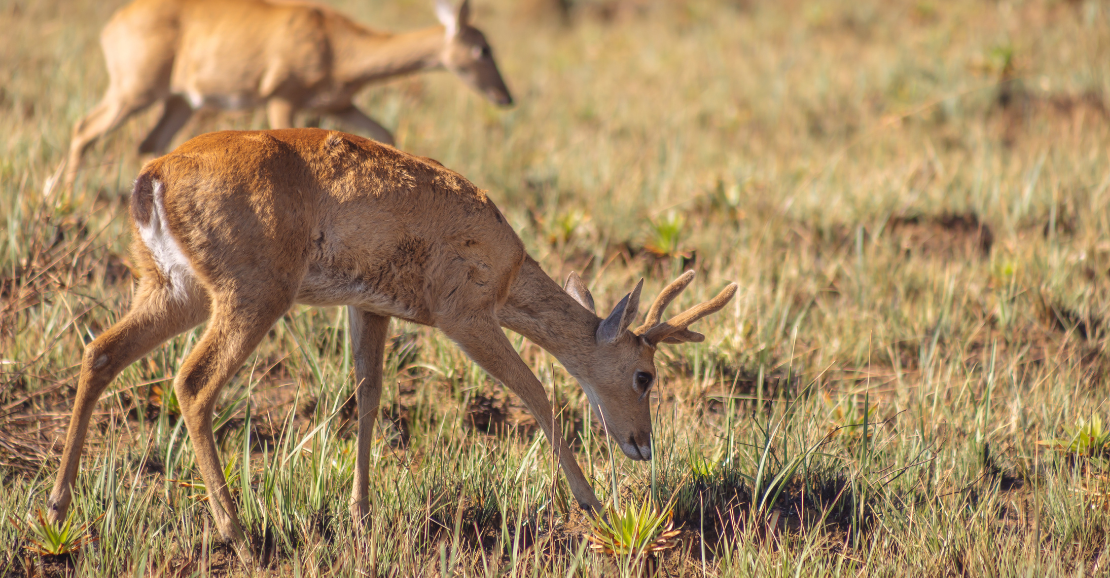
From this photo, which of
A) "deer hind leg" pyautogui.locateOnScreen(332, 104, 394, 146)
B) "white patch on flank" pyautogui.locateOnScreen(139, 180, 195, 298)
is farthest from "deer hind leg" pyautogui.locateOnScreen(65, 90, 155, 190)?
"white patch on flank" pyautogui.locateOnScreen(139, 180, 195, 298)

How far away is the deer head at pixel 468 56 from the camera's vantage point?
338 inches

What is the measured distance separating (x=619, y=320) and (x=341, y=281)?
1325mm

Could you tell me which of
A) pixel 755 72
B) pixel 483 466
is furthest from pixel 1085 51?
pixel 483 466

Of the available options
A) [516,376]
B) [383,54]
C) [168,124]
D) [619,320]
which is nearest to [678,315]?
[619,320]

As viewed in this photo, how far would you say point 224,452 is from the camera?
4.29 m

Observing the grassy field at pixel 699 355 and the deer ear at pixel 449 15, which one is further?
the deer ear at pixel 449 15

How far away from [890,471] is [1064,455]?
3.15 ft

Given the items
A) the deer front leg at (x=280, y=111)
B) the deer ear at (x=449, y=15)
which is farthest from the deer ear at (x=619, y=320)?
the deer ear at (x=449, y=15)

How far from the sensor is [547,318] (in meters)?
4.32

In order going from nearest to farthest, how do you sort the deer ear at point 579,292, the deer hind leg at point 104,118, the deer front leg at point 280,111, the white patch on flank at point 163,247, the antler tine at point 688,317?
the white patch on flank at point 163,247 < the antler tine at point 688,317 < the deer ear at point 579,292 < the deer hind leg at point 104,118 < the deer front leg at point 280,111

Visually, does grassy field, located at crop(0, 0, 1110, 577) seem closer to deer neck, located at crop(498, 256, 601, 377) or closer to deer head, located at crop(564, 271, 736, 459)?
deer head, located at crop(564, 271, 736, 459)

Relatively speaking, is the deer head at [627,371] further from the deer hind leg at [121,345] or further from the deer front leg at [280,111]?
the deer front leg at [280,111]

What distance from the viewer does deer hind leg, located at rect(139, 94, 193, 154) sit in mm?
7520

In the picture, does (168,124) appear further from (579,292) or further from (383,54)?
(579,292)
